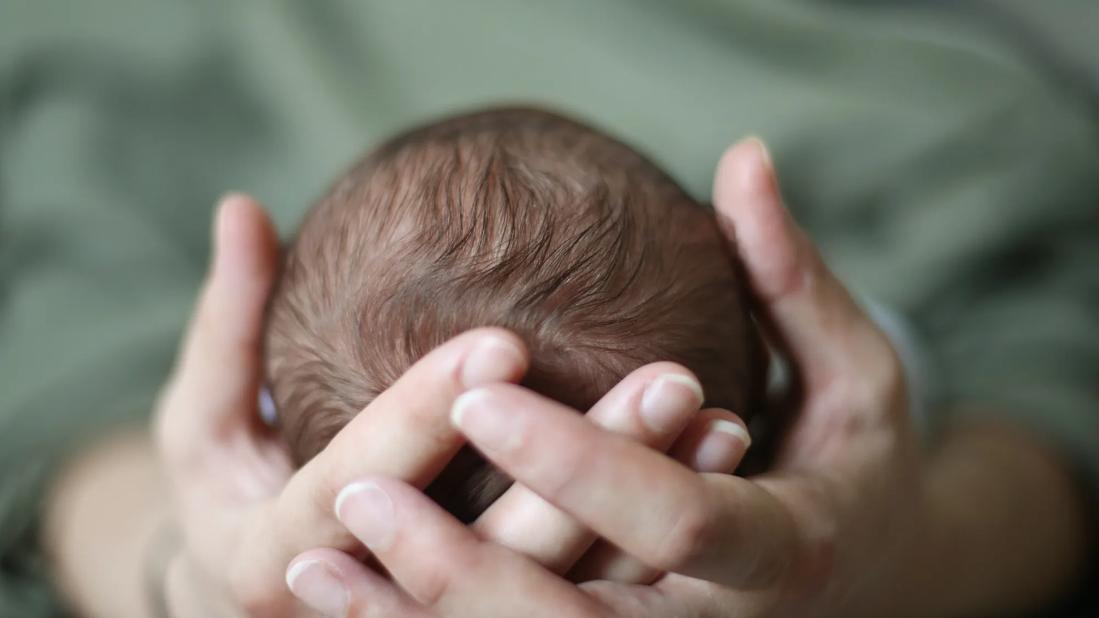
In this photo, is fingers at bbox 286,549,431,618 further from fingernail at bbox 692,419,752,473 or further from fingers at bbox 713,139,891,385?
fingers at bbox 713,139,891,385

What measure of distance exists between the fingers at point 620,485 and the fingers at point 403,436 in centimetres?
2

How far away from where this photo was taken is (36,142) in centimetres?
130

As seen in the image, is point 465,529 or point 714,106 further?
point 714,106

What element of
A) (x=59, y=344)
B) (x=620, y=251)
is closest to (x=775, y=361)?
(x=620, y=251)

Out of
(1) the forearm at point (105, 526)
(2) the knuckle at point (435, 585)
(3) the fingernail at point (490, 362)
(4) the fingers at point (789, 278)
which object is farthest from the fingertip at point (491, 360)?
(1) the forearm at point (105, 526)

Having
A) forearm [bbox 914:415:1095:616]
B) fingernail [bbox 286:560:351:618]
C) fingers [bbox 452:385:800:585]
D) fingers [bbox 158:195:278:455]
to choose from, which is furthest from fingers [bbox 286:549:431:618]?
forearm [bbox 914:415:1095:616]

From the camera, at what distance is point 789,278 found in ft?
2.48

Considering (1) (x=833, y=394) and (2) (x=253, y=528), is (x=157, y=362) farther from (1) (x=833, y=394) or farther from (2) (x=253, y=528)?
(1) (x=833, y=394)

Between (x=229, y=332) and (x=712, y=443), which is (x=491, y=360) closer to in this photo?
(x=712, y=443)

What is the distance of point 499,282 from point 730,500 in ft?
0.63

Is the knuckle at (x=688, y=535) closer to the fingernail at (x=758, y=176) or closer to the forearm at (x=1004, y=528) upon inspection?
the fingernail at (x=758, y=176)

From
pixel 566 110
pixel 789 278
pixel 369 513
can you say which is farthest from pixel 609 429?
pixel 566 110

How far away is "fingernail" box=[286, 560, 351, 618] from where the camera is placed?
613 millimetres

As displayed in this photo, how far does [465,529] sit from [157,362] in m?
0.76
